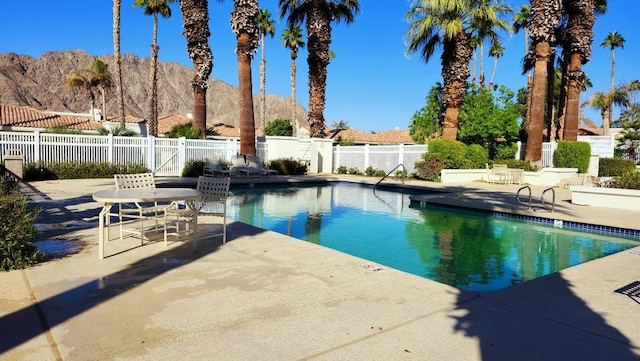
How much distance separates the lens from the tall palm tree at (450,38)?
72.5 ft

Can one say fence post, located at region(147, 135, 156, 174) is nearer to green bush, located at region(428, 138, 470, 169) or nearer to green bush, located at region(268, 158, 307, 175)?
green bush, located at region(268, 158, 307, 175)

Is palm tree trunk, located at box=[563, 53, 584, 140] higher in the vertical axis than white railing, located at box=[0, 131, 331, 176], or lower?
higher

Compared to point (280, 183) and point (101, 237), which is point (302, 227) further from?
point (280, 183)

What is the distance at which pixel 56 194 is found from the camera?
1174 centimetres

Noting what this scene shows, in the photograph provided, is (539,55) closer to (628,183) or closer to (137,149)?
(628,183)

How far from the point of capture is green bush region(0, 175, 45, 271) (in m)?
4.57

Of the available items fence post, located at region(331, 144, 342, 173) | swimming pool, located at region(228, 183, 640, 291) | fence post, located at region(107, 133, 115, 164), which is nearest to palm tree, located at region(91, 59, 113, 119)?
fence post, located at region(107, 133, 115, 164)

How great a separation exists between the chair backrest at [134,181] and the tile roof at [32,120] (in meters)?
26.4

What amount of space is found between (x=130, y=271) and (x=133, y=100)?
11209 centimetres

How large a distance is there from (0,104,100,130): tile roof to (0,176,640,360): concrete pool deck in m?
28.8

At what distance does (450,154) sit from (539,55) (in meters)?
7.18

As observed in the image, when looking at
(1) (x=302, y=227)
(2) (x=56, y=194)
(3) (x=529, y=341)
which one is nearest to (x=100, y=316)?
(3) (x=529, y=341)

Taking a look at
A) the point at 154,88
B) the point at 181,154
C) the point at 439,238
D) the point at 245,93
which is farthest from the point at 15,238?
the point at 154,88

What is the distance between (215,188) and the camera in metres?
6.32
